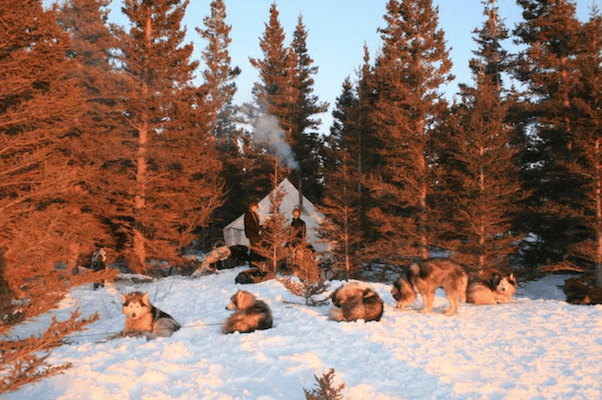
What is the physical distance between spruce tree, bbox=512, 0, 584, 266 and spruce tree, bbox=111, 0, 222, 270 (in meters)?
15.5

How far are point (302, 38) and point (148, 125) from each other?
26207 mm

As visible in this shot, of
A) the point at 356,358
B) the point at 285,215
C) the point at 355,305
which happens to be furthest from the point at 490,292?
the point at 285,215

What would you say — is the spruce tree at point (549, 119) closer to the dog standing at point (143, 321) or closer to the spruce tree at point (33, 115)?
the dog standing at point (143, 321)

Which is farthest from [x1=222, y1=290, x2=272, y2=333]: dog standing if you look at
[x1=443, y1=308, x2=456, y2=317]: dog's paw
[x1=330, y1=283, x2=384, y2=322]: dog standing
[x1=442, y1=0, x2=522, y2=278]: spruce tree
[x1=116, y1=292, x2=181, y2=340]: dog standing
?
[x1=442, y1=0, x2=522, y2=278]: spruce tree

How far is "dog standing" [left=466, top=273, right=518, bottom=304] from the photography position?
10.8 meters

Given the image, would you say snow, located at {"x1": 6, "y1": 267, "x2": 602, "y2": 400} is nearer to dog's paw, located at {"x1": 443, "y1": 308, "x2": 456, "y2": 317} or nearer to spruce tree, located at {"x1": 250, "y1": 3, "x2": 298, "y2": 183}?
dog's paw, located at {"x1": 443, "y1": 308, "x2": 456, "y2": 317}

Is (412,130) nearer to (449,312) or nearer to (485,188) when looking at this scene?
(485,188)

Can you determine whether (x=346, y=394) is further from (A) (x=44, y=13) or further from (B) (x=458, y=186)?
(B) (x=458, y=186)

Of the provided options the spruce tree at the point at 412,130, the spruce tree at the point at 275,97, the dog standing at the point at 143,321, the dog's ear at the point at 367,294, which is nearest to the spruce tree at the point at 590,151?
the spruce tree at the point at 412,130

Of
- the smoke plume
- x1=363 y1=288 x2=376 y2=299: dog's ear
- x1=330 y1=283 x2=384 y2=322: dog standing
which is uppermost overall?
the smoke plume

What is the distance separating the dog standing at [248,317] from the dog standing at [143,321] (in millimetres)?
Answer: 1024

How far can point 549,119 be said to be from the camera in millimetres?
19547

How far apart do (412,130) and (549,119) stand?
5.90m

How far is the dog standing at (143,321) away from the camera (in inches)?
299
